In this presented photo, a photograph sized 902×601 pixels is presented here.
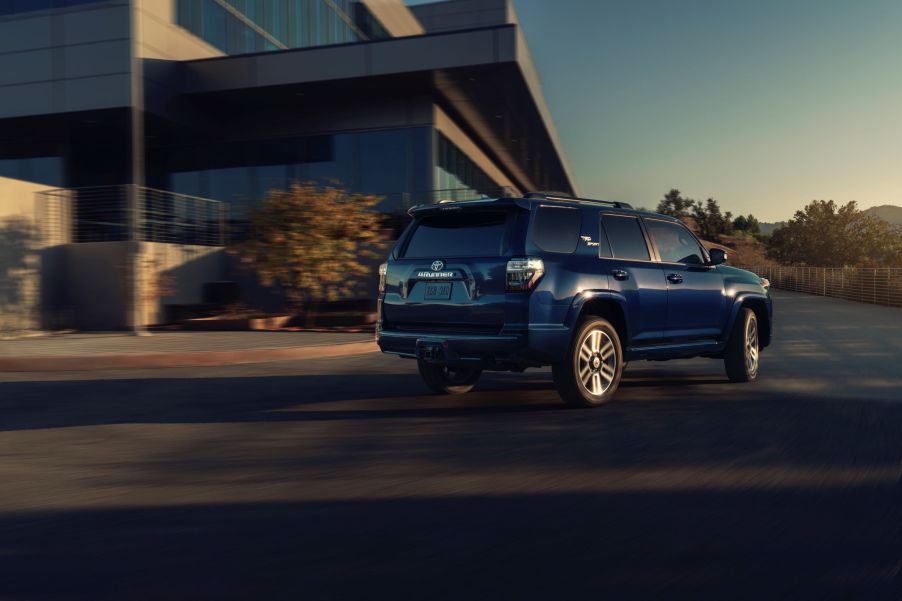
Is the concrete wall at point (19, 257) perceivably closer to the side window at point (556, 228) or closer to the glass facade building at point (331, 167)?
the glass facade building at point (331, 167)

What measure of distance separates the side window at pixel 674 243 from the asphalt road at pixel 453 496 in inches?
59.1

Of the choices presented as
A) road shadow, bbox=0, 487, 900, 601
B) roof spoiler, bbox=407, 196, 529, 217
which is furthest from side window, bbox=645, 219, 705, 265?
road shadow, bbox=0, 487, 900, 601

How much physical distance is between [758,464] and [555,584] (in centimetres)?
260

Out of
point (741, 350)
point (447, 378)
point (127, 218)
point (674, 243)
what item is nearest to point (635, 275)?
point (674, 243)

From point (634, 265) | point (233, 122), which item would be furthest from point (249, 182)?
point (634, 265)

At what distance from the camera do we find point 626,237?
8.34 metres

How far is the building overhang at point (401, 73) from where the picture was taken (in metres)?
22.1

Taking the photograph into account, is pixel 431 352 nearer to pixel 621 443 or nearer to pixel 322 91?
pixel 621 443

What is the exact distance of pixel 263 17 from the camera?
1123 inches

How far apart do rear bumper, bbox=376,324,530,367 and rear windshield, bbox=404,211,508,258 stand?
0.76m

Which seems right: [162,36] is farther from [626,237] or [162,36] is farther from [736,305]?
[736,305]

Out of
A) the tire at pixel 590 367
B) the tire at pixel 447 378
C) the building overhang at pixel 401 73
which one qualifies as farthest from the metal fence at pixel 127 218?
the tire at pixel 590 367

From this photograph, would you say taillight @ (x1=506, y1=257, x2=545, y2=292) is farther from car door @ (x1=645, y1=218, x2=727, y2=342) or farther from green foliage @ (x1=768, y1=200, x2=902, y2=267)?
green foliage @ (x1=768, y1=200, x2=902, y2=267)

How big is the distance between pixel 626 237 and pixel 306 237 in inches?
405
